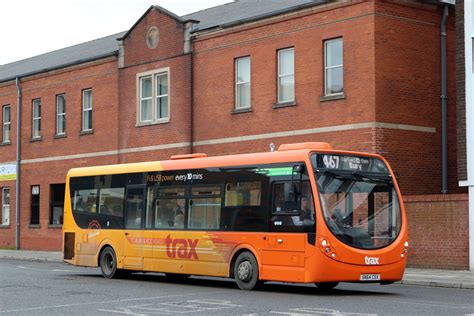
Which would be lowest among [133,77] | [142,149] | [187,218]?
[187,218]

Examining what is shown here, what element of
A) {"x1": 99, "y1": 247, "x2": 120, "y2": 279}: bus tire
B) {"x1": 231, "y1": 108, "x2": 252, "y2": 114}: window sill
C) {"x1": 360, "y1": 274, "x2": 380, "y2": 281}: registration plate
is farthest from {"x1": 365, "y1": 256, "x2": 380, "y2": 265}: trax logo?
{"x1": 231, "y1": 108, "x2": 252, "y2": 114}: window sill

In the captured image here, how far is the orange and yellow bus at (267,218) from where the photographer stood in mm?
16750

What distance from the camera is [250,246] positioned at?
59.2 ft

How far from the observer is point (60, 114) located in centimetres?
3912

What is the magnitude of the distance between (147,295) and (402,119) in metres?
12.1

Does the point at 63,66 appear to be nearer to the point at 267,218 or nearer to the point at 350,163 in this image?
the point at 267,218

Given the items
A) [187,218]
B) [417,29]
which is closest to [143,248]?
[187,218]

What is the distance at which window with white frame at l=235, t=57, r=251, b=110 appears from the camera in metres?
29.8

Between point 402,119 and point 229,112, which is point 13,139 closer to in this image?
point 229,112

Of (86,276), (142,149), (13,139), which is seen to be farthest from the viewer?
(13,139)

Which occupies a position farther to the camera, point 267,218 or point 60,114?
point 60,114

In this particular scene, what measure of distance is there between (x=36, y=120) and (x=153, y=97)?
9339mm

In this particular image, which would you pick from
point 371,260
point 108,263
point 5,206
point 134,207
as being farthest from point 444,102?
point 5,206

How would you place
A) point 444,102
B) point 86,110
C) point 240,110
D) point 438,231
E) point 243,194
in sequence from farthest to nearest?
point 86,110 < point 240,110 < point 444,102 < point 438,231 < point 243,194
